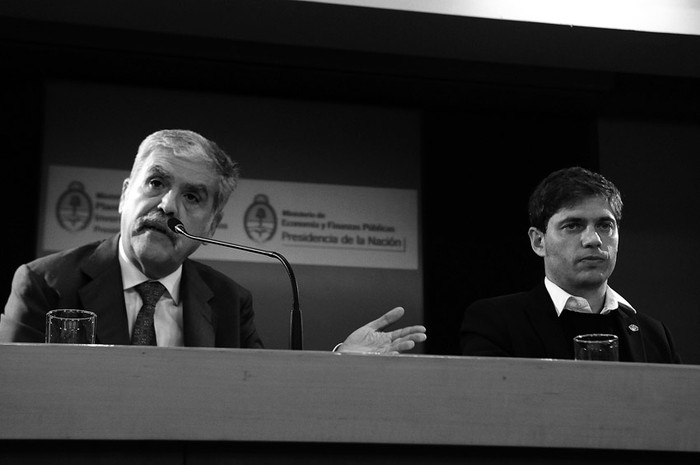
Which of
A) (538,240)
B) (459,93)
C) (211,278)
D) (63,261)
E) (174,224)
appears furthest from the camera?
(459,93)

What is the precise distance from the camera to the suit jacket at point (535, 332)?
2584 mm

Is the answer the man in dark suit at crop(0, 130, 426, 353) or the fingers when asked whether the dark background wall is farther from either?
the fingers

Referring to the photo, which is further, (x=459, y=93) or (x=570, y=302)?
(x=459, y=93)

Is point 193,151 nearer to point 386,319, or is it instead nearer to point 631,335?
point 386,319

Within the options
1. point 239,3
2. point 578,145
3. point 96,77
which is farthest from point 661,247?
point 96,77

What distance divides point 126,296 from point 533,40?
2303mm

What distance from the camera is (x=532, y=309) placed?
8.80 ft

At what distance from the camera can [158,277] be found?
103 inches

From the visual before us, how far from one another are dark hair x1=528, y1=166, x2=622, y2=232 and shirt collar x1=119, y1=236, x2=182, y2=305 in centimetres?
103

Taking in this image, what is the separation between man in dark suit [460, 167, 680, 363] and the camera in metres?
2.61

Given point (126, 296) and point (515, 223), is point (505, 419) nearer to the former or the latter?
point (126, 296)

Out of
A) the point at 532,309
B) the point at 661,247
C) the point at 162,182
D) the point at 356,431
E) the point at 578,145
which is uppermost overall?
the point at 578,145

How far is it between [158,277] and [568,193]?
1132 mm

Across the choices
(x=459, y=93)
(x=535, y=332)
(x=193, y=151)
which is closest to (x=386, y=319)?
(x=535, y=332)
